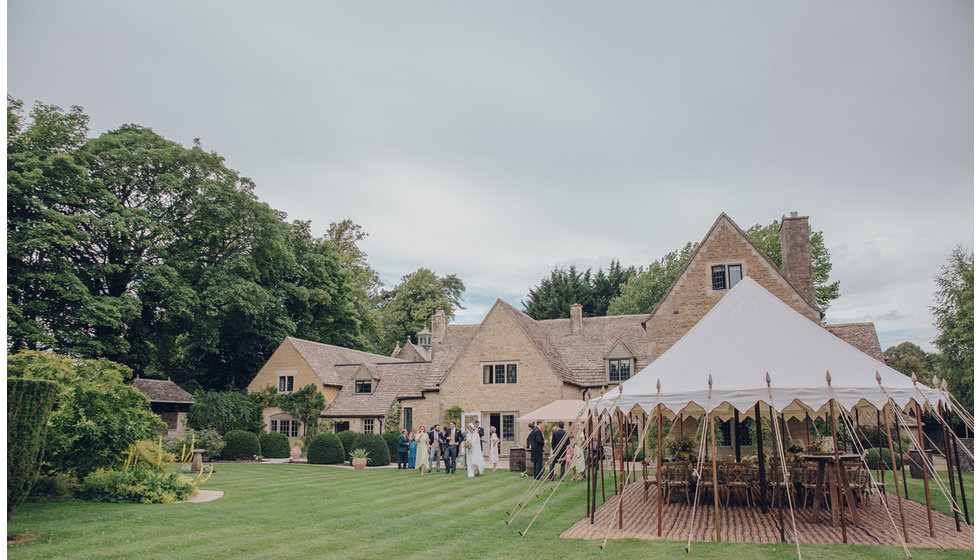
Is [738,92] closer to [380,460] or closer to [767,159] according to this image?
[767,159]

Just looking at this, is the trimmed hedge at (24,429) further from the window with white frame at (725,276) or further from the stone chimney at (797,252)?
the stone chimney at (797,252)

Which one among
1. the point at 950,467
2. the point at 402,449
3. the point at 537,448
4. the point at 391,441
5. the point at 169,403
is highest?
the point at 169,403

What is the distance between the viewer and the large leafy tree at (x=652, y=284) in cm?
4631

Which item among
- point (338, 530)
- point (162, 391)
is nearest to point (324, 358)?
point (162, 391)

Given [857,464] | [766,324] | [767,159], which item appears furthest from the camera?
[767,159]

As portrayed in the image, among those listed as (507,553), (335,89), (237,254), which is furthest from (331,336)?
(507,553)

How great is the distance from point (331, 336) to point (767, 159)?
112 feet

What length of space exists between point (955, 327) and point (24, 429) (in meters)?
41.4

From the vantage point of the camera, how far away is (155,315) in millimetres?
32250

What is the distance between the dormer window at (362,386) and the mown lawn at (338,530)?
18106 mm

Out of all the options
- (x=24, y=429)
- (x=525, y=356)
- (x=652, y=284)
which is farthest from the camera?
(x=652, y=284)

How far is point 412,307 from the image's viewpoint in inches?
2302

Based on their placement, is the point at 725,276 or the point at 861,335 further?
the point at 861,335

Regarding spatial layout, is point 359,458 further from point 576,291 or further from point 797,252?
point 576,291
